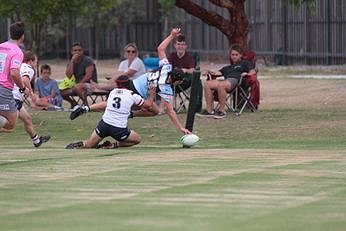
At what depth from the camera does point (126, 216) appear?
8.63 meters

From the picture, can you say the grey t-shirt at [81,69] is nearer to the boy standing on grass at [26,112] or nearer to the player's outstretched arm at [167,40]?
the boy standing on grass at [26,112]

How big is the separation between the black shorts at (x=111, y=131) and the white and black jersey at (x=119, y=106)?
54 millimetres

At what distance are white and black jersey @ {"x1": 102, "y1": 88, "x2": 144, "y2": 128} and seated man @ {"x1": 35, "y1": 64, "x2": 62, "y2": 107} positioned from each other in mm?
9236

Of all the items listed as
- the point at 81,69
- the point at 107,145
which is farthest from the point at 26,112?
the point at 81,69

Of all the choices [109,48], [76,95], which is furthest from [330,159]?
[109,48]

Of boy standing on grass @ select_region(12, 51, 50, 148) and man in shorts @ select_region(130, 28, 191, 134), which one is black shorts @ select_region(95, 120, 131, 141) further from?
boy standing on grass @ select_region(12, 51, 50, 148)

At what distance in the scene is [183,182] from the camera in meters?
10.8

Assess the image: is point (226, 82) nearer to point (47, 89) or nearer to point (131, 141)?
point (47, 89)

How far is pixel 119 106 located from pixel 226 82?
6.63 meters

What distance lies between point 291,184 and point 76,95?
47.5ft

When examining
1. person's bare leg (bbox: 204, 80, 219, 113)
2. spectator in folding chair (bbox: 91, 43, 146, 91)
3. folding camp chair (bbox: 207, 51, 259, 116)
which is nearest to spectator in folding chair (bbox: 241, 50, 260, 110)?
folding camp chair (bbox: 207, 51, 259, 116)

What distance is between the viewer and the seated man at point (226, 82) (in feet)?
71.7

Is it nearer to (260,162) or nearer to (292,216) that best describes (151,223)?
(292,216)

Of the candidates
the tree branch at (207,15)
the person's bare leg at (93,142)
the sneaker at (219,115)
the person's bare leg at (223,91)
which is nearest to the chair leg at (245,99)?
the person's bare leg at (223,91)
